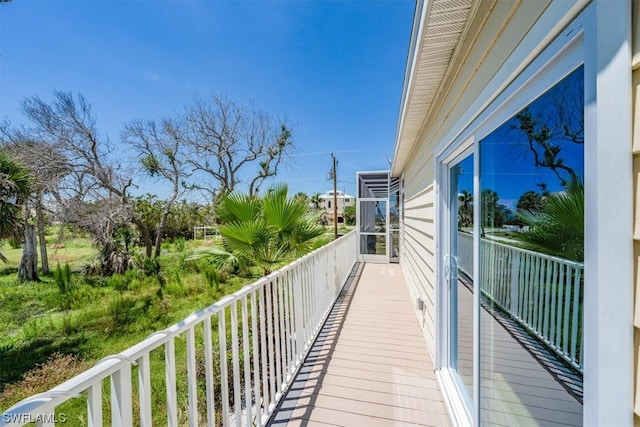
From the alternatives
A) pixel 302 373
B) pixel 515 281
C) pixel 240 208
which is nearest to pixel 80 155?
pixel 240 208

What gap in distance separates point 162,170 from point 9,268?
5869mm

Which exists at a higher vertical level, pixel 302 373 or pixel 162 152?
pixel 162 152

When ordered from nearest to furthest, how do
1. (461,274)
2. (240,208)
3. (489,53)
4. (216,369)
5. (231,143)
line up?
(489,53) < (461,274) < (216,369) < (240,208) < (231,143)

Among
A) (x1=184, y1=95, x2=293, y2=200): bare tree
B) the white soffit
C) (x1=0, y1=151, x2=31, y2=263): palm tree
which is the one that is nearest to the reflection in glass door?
the white soffit

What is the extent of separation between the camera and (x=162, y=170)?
1185 centimetres

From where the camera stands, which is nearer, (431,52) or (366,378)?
(431,52)

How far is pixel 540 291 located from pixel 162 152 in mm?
13640

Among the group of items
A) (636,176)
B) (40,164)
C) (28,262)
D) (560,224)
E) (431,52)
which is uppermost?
(40,164)

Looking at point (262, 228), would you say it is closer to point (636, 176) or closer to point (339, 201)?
point (636, 176)

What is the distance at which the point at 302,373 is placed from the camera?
261 centimetres

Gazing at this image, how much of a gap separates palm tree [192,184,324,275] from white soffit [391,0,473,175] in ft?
5.79

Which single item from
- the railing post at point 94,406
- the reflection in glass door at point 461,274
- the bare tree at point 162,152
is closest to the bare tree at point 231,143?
the bare tree at point 162,152

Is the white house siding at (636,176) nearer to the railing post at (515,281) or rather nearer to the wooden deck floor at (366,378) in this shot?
the railing post at (515,281)

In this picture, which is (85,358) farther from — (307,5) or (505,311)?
(307,5)
